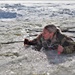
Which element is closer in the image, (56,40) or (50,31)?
(50,31)

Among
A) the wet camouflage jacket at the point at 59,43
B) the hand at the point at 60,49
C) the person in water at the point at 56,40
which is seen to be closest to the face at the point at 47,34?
the person in water at the point at 56,40

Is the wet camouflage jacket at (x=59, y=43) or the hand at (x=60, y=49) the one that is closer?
the hand at (x=60, y=49)

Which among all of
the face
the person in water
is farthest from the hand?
the face

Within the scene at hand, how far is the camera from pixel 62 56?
6527 millimetres

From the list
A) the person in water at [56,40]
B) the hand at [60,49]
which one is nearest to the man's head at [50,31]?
the person in water at [56,40]

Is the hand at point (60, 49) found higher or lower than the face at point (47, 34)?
lower

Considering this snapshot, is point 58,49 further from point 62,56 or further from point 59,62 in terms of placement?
point 59,62

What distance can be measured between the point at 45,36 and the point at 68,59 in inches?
39.9

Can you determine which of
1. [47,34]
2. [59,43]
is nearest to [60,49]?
[59,43]

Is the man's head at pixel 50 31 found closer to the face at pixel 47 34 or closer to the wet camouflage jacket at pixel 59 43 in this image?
the face at pixel 47 34

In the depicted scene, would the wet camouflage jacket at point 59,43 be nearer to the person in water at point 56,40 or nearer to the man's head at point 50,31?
the person in water at point 56,40

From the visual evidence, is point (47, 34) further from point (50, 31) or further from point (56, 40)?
point (56, 40)

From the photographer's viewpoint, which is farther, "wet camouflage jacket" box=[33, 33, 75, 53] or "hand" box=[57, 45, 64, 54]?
"wet camouflage jacket" box=[33, 33, 75, 53]

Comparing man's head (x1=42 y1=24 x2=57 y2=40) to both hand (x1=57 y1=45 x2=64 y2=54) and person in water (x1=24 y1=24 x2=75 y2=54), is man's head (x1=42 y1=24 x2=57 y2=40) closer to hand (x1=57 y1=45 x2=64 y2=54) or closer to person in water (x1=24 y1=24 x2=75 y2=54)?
person in water (x1=24 y1=24 x2=75 y2=54)
